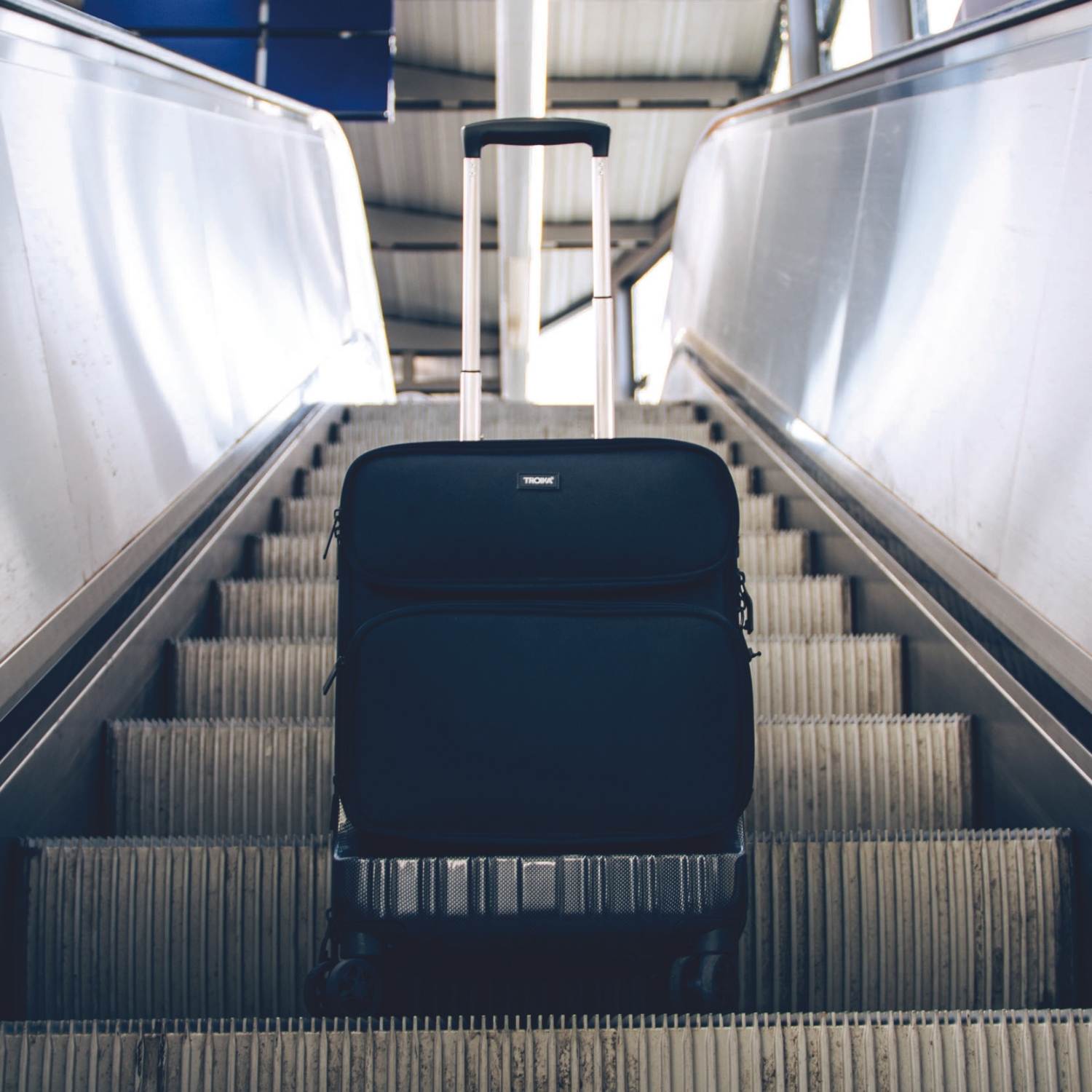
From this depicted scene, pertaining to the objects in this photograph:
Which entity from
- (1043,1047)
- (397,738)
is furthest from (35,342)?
(1043,1047)

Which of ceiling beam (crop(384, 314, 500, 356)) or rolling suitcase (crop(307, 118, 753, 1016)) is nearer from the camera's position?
rolling suitcase (crop(307, 118, 753, 1016))

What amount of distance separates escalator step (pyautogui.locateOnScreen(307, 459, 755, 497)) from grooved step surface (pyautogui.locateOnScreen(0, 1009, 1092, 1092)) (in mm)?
2712

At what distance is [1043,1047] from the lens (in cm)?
127

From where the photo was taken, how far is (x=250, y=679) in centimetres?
249

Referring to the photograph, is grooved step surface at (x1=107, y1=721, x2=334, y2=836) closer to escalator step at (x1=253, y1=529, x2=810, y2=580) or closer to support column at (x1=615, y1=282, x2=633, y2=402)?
escalator step at (x1=253, y1=529, x2=810, y2=580)

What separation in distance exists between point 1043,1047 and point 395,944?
78 cm

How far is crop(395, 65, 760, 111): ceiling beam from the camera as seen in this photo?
11.6 m

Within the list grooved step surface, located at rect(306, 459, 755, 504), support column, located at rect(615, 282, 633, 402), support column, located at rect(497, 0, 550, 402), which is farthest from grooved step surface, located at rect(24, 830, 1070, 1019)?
support column, located at rect(615, 282, 633, 402)

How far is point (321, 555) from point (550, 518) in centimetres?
191

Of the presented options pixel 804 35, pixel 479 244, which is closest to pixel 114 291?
pixel 479 244

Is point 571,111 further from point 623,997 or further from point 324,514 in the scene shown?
point 623,997

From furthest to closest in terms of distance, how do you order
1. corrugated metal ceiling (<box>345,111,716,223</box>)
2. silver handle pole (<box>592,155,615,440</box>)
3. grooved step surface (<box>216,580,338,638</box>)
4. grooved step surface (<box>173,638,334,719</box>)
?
1. corrugated metal ceiling (<box>345,111,716,223</box>)
2. grooved step surface (<box>216,580,338,638</box>)
3. grooved step surface (<box>173,638,334,719</box>)
4. silver handle pole (<box>592,155,615,440</box>)

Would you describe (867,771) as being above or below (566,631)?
below

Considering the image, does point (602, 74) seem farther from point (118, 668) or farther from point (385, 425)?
point (118, 668)
